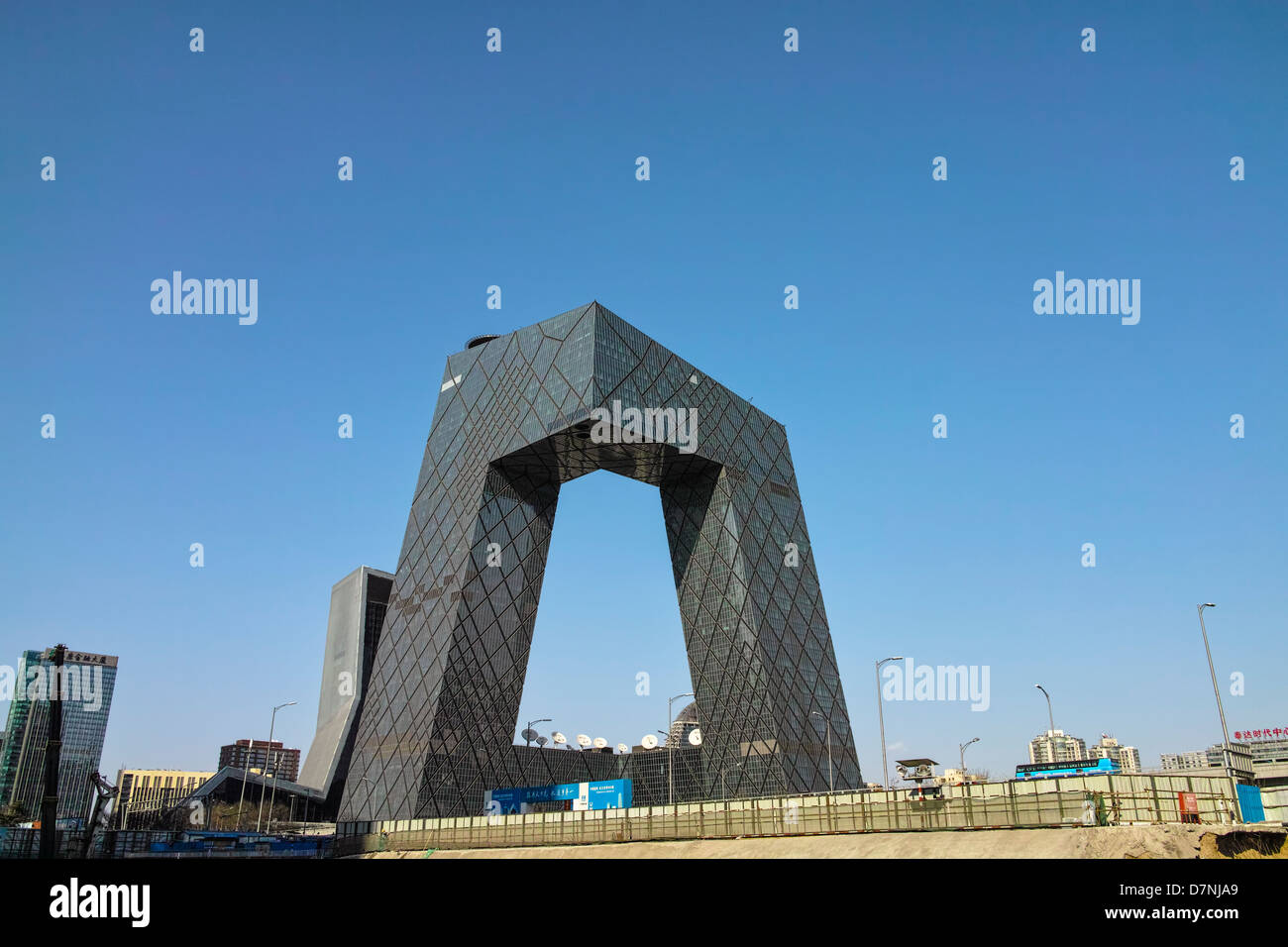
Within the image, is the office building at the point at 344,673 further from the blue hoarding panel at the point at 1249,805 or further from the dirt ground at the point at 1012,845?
the blue hoarding panel at the point at 1249,805

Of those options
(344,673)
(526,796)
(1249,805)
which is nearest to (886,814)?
(1249,805)

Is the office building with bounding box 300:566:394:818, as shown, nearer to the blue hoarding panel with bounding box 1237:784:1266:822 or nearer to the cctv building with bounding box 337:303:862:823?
the cctv building with bounding box 337:303:862:823

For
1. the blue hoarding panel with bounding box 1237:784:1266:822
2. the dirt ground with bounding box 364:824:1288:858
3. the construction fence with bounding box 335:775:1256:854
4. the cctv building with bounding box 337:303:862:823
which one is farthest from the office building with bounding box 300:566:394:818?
the blue hoarding panel with bounding box 1237:784:1266:822

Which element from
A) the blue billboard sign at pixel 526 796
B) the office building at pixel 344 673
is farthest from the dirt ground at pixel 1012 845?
the office building at pixel 344 673

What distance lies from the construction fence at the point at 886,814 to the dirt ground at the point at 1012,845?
824mm

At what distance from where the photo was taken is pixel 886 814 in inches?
1603

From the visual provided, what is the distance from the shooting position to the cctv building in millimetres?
80625

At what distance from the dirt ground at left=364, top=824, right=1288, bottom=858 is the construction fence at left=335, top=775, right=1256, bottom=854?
82 cm

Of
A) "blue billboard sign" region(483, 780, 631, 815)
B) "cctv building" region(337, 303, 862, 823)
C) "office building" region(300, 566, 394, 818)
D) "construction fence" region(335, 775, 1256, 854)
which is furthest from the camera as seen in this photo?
"office building" region(300, 566, 394, 818)

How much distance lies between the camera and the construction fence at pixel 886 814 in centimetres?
3366
